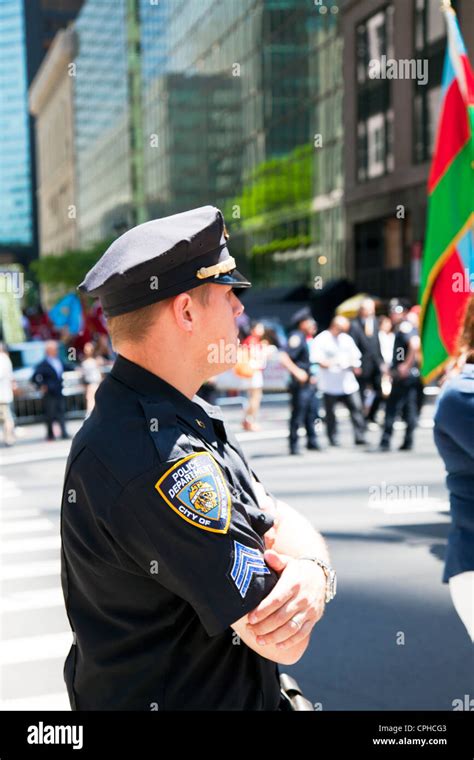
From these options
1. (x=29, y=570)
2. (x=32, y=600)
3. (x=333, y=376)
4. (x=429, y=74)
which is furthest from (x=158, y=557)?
(x=429, y=74)

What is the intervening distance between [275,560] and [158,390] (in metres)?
0.38

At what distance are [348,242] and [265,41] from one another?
49.9ft

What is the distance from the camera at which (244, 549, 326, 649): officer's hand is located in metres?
1.58

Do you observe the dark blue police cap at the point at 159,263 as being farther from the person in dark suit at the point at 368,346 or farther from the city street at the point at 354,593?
the person in dark suit at the point at 368,346

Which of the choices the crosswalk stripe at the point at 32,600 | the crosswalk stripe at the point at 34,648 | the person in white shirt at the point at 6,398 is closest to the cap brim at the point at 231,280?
the crosswalk stripe at the point at 34,648

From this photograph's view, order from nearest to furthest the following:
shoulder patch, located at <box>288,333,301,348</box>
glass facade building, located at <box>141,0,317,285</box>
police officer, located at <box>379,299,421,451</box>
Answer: police officer, located at <box>379,299,421,451</box> → shoulder patch, located at <box>288,333,301,348</box> → glass facade building, located at <box>141,0,317,285</box>

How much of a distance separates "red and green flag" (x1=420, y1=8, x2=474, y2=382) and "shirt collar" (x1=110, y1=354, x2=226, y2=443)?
15.1 ft

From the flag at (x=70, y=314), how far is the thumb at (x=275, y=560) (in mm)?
19149

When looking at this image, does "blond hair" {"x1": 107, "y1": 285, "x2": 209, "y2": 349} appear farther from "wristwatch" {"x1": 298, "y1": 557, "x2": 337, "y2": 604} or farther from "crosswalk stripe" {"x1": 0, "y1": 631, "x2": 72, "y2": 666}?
"crosswalk stripe" {"x1": 0, "y1": 631, "x2": 72, "y2": 666}

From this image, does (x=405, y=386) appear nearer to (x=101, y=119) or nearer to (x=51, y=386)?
(x=51, y=386)

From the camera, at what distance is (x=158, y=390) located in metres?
1.67

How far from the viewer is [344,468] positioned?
37.5 feet

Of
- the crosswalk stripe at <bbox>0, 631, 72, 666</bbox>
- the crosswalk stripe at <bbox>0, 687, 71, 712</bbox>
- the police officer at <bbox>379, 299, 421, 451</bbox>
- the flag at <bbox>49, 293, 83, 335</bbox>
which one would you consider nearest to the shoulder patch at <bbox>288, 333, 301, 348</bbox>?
the police officer at <bbox>379, 299, 421, 451</bbox>

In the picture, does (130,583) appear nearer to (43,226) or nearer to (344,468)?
(344,468)
